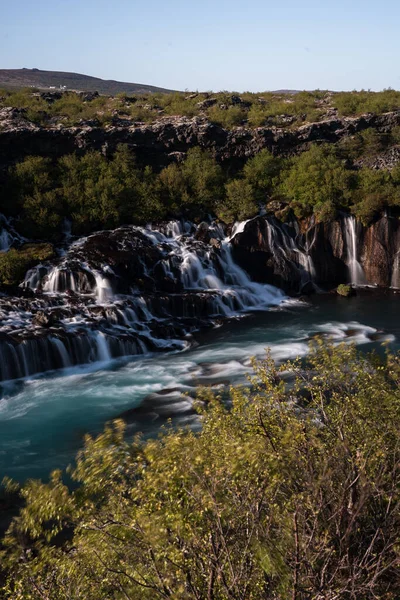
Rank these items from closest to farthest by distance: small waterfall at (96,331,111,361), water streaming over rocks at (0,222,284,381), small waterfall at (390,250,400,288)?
water streaming over rocks at (0,222,284,381) → small waterfall at (96,331,111,361) → small waterfall at (390,250,400,288)

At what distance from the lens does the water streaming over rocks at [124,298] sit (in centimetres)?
2850

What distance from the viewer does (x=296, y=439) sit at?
377 inches

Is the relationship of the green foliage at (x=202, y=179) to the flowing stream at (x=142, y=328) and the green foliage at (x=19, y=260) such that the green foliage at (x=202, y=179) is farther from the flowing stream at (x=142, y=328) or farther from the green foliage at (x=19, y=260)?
the green foliage at (x=19, y=260)

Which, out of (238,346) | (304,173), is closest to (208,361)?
(238,346)

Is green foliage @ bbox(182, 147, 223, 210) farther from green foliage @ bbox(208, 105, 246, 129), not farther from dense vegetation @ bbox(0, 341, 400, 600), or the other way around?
dense vegetation @ bbox(0, 341, 400, 600)

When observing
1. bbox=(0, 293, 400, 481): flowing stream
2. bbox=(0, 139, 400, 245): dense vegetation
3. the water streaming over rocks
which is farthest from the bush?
bbox=(0, 293, 400, 481): flowing stream

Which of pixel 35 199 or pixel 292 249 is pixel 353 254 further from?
pixel 35 199

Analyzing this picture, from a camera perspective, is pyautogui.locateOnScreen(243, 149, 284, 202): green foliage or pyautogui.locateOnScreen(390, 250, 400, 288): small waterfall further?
pyautogui.locateOnScreen(243, 149, 284, 202): green foliage

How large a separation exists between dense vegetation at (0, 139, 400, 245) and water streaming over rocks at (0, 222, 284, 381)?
2757mm

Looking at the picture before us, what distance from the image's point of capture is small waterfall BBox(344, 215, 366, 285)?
140 ft

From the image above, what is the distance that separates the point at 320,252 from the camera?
42.6m

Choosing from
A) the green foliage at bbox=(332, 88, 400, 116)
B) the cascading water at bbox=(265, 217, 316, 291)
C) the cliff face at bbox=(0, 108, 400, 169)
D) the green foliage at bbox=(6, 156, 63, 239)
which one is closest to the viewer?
the green foliage at bbox=(6, 156, 63, 239)

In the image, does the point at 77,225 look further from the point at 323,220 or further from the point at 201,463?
the point at 201,463

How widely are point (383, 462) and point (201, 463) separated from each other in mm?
3293
